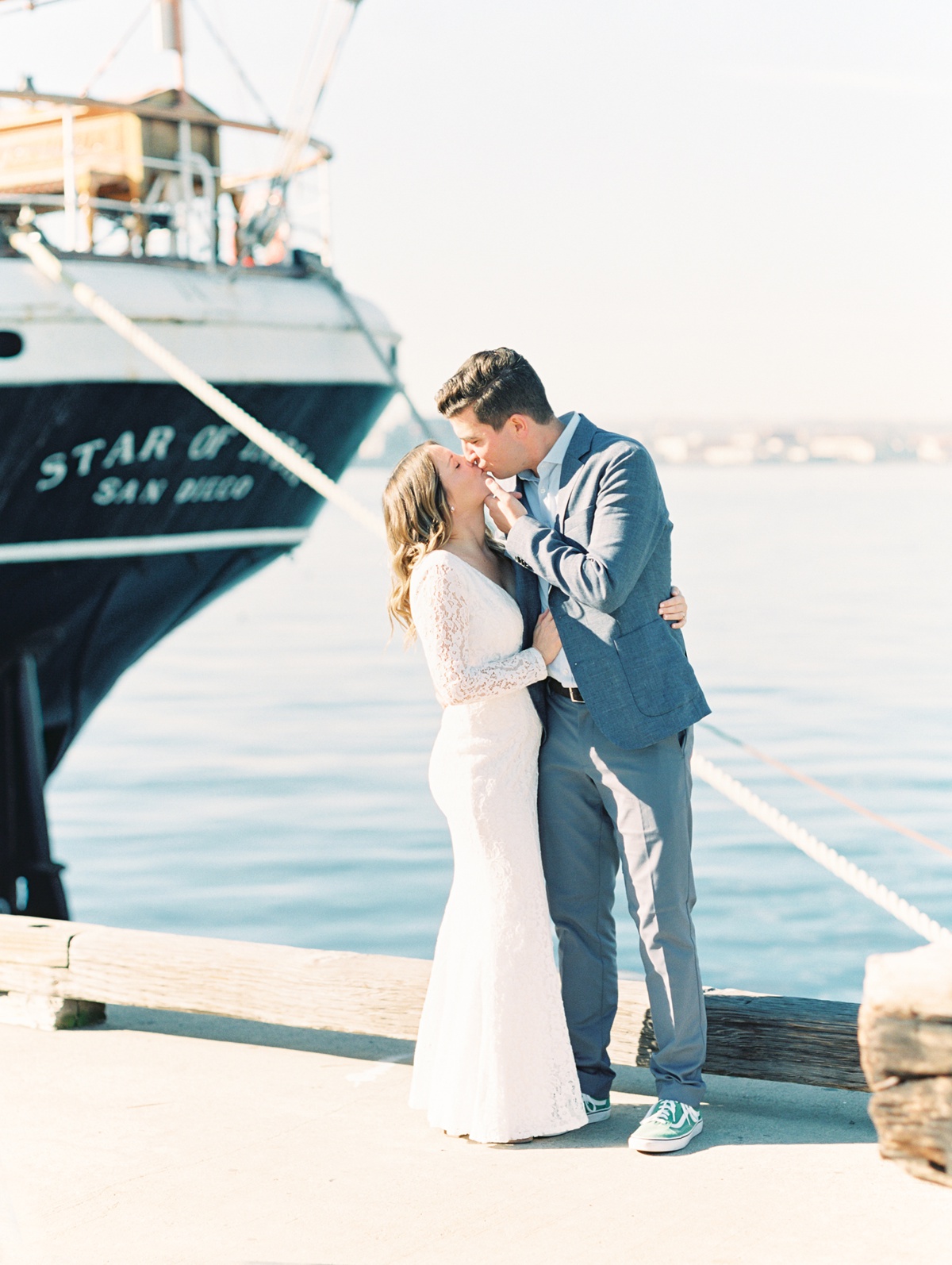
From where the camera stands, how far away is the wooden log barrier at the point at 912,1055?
2035mm

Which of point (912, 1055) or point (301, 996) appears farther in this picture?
point (301, 996)

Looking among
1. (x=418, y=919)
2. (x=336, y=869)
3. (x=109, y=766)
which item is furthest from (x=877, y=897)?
(x=109, y=766)

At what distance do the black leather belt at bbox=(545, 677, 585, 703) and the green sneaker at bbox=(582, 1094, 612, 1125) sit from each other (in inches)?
35.4

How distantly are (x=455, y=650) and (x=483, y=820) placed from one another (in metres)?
0.39

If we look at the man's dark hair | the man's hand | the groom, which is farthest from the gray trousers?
the man's dark hair

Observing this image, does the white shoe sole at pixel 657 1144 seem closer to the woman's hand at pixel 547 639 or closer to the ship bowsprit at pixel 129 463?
the woman's hand at pixel 547 639

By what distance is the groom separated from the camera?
11.1 ft

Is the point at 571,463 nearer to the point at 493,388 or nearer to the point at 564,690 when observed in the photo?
the point at 493,388

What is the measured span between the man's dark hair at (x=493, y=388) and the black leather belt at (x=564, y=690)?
22.9 inches

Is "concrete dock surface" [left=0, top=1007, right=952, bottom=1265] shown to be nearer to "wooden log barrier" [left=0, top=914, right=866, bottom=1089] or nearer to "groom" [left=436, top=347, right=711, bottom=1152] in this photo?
"wooden log barrier" [left=0, top=914, right=866, bottom=1089]

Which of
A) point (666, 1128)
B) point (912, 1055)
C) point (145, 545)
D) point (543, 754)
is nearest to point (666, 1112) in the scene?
point (666, 1128)

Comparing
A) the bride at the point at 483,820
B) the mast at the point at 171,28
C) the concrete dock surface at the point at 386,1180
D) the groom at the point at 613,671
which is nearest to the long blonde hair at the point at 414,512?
the bride at the point at 483,820

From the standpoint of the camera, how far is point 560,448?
3.53 meters

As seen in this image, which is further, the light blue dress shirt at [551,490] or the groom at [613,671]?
the light blue dress shirt at [551,490]
